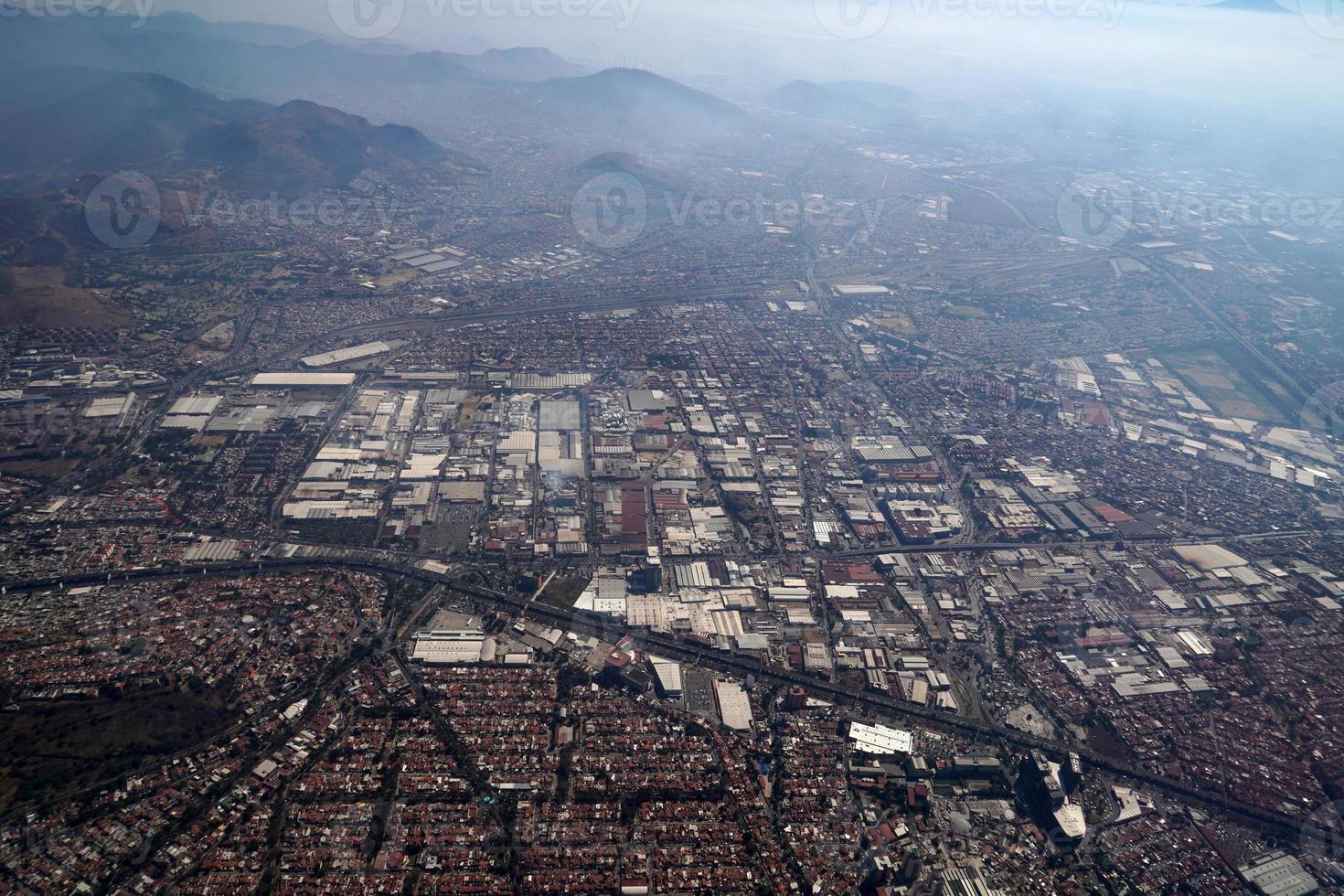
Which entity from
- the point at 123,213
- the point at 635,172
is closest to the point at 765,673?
the point at 123,213

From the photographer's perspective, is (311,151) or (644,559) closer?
(644,559)

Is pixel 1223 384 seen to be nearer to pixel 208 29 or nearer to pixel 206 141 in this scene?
pixel 206 141

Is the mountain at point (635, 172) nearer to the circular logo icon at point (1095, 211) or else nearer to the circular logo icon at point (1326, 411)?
the circular logo icon at point (1095, 211)

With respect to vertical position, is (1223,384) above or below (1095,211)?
below

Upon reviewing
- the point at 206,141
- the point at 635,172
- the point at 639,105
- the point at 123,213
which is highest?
the point at 639,105

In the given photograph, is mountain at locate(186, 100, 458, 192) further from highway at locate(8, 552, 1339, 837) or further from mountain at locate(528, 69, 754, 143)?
highway at locate(8, 552, 1339, 837)

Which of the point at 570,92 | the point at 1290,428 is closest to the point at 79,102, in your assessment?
the point at 570,92
